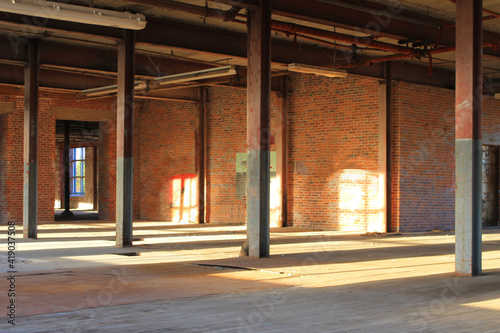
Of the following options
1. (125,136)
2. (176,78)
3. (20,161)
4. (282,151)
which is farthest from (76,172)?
(125,136)

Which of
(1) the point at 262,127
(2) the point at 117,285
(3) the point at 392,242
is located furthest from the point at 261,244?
(3) the point at 392,242

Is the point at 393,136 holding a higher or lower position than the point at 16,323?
higher

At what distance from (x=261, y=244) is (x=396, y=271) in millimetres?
2434

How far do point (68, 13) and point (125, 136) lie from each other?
11.9 feet

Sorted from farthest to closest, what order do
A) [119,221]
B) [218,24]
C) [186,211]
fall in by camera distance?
[186,211]
[218,24]
[119,221]

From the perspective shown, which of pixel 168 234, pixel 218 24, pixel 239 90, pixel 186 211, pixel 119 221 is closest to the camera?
pixel 119 221

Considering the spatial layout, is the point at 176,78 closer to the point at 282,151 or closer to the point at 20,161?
the point at 282,151

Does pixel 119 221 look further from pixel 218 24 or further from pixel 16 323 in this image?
pixel 16 323

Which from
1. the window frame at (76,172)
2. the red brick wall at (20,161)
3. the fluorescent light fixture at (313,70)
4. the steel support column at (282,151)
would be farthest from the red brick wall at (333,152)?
the window frame at (76,172)

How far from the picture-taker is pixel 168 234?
51.6ft

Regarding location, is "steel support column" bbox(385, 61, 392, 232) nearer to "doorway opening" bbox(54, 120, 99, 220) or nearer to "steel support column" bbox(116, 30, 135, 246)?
"steel support column" bbox(116, 30, 135, 246)

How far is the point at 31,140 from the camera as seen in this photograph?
13.9m

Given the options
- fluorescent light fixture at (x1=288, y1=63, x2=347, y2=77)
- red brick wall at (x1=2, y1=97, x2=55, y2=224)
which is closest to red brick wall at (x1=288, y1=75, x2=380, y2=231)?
fluorescent light fixture at (x1=288, y1=63, x2=347, y2=77)

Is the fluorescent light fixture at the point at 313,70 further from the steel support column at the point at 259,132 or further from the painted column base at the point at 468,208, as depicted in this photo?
the painted column base at the point at 468,208
